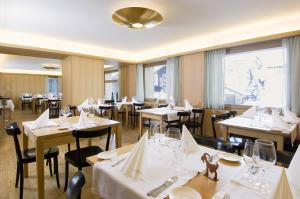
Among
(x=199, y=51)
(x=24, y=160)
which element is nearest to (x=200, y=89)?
(x=199, y=51)

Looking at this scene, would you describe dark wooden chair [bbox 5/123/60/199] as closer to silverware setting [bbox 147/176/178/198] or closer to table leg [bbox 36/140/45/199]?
table leg [bbox 36/140/45/199]

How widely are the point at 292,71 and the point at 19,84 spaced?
1350 cm

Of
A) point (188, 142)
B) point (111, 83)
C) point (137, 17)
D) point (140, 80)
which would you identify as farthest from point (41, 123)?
point (111, 83)

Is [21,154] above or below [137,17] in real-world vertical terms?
below

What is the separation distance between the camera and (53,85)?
1248 centimetres

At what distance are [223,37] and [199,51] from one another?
67 cm

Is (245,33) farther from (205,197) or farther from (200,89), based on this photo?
(205,197)

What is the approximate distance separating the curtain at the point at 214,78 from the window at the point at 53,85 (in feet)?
36.7

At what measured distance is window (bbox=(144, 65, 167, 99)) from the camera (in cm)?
628

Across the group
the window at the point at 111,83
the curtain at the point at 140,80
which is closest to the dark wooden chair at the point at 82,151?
the curtain at the point at 140,80

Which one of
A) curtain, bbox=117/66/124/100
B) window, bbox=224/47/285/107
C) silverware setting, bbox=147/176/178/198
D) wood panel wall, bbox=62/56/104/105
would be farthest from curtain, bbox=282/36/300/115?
curtain, bbox=117/66/124/100

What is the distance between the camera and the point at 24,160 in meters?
1.95

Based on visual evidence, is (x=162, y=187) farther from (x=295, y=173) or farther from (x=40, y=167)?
(x=40, y=167)

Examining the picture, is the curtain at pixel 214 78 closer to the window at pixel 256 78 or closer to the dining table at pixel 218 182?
the window at pixel 256 78
